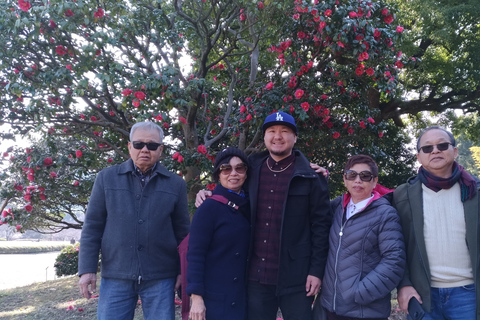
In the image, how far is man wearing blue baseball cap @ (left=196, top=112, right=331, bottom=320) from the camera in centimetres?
223

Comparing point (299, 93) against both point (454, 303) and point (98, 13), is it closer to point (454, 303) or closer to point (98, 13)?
point (98, 13)

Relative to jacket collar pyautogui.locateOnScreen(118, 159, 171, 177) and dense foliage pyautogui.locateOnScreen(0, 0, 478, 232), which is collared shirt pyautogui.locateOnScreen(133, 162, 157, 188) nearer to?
jacket collar pyautogui.locateOnScreen(118, 159, 171, 177)

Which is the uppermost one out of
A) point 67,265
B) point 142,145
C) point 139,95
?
point 139,95

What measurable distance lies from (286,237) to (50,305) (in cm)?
517

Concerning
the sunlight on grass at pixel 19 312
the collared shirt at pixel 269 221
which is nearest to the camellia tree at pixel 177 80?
the sunlight on grass at pixel 19 312

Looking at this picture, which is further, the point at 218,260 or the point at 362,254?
the point at 218,260

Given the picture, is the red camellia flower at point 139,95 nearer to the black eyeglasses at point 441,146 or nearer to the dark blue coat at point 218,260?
the dark blue coat at point 218,260

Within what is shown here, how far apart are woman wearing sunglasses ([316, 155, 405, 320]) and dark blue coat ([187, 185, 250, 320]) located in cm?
54

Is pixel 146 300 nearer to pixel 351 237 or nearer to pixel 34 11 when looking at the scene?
pixel 351 237

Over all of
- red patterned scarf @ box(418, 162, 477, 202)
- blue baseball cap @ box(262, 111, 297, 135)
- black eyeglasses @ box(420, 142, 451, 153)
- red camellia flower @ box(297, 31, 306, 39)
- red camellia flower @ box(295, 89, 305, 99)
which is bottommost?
red patterned scarf @ box(418, 162, 477, 202)

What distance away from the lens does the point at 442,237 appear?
80.2 inches

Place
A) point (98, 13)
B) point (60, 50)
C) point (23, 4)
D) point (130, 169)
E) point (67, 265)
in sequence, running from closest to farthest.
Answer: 1. point (130, 169)
2. point (23, 4)
3. point (98, 13)
4. point (60, 50)
5. point (67, 265)

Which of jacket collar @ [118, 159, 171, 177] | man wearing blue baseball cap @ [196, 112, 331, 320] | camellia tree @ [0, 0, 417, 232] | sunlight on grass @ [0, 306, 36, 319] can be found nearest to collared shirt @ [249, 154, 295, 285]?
man wearing blue baseball cap @ [196, 112, 331, 320]

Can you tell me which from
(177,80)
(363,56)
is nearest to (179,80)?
(177,80)
